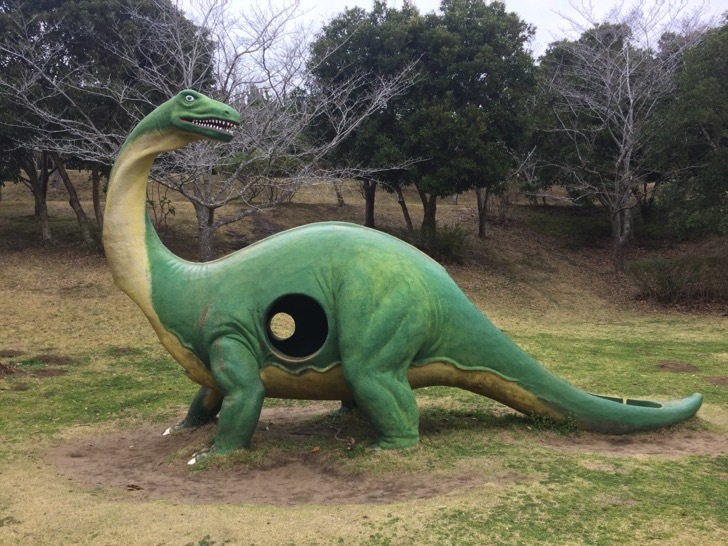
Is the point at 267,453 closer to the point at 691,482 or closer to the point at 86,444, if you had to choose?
the point at 86,444

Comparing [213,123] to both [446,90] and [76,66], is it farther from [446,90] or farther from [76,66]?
[446,90]

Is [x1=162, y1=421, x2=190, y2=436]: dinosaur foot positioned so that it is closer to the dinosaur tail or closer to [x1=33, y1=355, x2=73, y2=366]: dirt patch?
the dinosaur tail

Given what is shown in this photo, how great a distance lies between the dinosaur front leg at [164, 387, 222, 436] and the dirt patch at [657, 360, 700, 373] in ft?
23.0

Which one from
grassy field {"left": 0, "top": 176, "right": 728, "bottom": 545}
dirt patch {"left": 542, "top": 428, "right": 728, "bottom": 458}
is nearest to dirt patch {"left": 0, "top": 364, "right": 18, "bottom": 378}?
grassy field {"left": 0, "top": 176, "right": 728, "bottom": 545}

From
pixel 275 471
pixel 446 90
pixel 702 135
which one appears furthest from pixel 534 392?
pixel 446 90

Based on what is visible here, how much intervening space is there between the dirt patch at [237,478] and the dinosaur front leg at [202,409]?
0.71 ft

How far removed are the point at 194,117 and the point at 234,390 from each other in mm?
2289

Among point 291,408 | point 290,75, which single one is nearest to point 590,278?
point 290,75

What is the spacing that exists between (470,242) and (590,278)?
14.4ft

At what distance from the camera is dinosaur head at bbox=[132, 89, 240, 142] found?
5828 mm

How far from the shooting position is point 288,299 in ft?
20.8

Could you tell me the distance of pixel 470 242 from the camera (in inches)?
955

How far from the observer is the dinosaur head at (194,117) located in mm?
5828

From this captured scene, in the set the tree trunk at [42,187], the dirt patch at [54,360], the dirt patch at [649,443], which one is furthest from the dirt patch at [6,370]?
the tree trunk at [42,187]
